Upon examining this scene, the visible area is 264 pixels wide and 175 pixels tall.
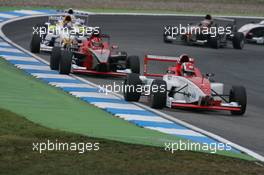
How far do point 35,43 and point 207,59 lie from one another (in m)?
6.10

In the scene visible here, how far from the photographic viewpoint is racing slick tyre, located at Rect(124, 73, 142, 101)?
19.8 metres

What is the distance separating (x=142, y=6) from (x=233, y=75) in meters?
19.8

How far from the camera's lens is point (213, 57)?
32.2 m

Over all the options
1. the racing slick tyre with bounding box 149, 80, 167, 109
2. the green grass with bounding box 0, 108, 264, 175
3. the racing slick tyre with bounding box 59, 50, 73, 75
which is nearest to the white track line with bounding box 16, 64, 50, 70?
the racing slick tyre with bounding box 59, 50, 73, 75

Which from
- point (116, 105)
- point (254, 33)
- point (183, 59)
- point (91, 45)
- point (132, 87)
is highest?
point (183, 59)

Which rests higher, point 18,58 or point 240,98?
point 240,98

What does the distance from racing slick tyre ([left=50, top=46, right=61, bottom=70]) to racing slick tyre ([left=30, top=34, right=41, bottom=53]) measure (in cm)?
412

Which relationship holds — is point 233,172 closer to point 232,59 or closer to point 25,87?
point 25,87

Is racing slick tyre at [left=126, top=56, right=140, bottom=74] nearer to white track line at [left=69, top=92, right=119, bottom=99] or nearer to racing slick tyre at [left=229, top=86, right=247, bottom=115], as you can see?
white track line at [left=69, top=92, right=119, bottom=99]

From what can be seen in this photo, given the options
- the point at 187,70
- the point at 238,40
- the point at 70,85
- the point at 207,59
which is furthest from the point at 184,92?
the point at 238,40

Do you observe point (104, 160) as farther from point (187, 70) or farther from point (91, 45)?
point (91, 45)

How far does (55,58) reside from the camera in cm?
2470

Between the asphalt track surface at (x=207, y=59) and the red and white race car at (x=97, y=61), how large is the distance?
0.80ft

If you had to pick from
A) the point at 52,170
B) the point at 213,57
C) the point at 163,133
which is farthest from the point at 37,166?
the point at 213,57
